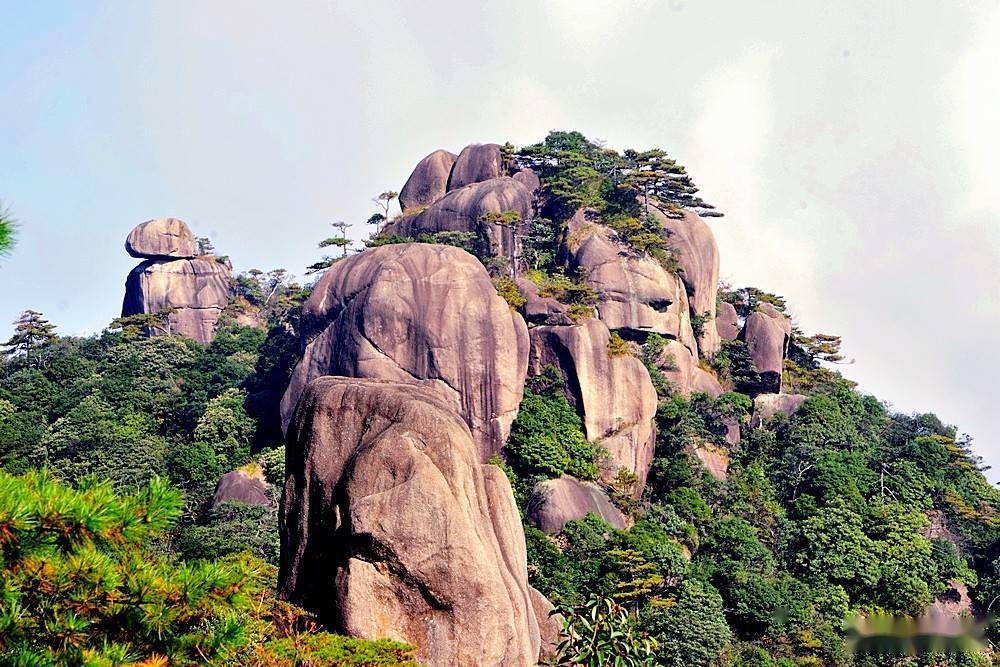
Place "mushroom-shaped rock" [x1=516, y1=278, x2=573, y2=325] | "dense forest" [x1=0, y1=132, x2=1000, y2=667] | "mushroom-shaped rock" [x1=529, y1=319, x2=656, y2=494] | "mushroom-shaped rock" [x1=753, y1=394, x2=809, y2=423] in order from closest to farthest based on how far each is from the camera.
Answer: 1. "dense forest" [x1=0, y1=132, x2=1000, y2=667]
2. "mushroom-shaped rock" [x1=529, y1=319, x2=656, y2=494]
3. "mushroom-shaped rock" [x1=516, y1=278, x2=573, y2=325]
4. "mushroom-shaped rock" [x1=753, y1=394, x2=809, y2=423]

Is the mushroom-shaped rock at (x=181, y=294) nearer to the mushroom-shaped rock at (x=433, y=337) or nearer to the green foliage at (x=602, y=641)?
the mushroom-shaped rock at (x=433, y=337)

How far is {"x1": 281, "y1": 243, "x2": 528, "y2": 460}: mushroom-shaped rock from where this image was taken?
29.0m

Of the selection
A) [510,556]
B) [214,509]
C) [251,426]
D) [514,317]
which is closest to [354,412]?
[510,556]

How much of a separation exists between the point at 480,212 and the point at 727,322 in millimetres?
10069

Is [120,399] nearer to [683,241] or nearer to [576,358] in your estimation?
[576,358]

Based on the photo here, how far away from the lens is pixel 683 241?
38969 mm

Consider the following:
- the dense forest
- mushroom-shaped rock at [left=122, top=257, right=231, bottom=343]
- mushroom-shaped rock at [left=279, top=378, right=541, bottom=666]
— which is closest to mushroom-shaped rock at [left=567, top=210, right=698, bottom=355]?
the dense forest

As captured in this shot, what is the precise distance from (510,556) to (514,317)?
18030 mm

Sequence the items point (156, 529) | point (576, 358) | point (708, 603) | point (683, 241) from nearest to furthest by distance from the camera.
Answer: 1. point (156, 529)
2. point (708, 603)
3. point (576, 358)
4. point (683, 241)

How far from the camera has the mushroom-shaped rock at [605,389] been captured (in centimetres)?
3145

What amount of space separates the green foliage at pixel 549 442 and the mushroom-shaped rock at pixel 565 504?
0.41m

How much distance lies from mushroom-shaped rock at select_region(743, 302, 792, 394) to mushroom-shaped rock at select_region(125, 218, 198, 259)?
24.8 meters

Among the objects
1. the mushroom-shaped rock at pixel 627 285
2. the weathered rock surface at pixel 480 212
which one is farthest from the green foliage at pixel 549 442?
the weathered rock surface at pixel 480 212

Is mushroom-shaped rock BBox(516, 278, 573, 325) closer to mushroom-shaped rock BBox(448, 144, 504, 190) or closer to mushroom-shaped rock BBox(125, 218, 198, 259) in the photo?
mushroom-shaped rock BBox(448, 144, 504, 190)
